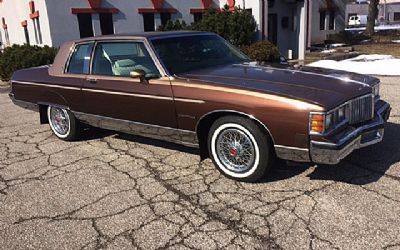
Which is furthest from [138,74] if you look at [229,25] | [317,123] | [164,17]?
[164,17]

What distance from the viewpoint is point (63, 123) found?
612 cm

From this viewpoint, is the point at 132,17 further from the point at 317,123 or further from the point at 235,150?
the point at 317,123

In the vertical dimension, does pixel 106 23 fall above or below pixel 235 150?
above

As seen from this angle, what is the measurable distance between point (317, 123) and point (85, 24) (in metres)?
14.8

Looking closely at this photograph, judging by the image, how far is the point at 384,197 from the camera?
366cm

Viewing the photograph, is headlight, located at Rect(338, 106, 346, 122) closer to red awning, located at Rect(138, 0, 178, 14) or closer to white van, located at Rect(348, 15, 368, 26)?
red awning, located at Rect(138, 0, 178, 14)

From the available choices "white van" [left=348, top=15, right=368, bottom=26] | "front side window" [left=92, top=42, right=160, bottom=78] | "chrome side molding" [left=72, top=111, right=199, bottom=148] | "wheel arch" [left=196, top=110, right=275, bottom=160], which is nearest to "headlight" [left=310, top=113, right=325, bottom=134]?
"wheel arch" [left=196, top=110, right=275, bottom=160]

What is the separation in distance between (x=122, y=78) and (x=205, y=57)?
1099mm

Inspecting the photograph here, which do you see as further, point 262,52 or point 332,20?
point 332,20

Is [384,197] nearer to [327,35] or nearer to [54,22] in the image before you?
[54,22]

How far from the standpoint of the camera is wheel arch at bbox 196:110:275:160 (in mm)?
3884

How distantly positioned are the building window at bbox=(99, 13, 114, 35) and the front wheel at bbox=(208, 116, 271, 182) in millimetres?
13894

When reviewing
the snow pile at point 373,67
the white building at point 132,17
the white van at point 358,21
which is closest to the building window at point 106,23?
the white building at point 132,17

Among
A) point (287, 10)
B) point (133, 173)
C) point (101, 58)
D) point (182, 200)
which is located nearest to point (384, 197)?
point (182, 200)
